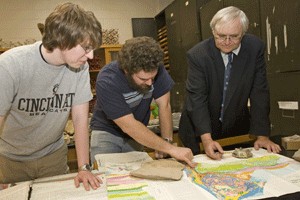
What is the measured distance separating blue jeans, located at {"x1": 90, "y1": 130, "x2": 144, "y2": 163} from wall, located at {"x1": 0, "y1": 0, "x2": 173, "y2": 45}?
3564mm

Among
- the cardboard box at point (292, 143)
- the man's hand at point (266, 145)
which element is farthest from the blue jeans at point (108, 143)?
the cardboard box at point (292, 143)

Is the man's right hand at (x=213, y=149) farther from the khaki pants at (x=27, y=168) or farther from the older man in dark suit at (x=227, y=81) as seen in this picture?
the khaki pants at (x=27, y=168)

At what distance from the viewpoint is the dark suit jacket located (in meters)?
1.72

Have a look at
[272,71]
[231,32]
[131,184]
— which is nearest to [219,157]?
[131,184]

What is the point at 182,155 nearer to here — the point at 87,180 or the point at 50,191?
the point at 87,180

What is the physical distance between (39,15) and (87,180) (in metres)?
4.32

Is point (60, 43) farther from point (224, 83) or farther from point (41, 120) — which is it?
point (224, 83)

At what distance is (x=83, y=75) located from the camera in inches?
56.0

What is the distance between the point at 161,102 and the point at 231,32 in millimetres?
540

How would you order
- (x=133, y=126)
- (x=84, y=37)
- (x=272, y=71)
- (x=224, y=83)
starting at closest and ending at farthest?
(x=84, y=37) → (x=133, y=126) → (x=224, y=83) → (x=272, y=71)

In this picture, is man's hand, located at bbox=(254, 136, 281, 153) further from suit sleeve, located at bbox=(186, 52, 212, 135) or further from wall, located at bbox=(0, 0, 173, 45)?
wall, located at bbox=(0, 0, 173, 45)

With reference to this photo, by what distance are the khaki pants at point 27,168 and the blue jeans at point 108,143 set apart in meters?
0.25

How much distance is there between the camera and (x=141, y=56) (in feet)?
4.76

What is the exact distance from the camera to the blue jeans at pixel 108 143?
5.77 ft
